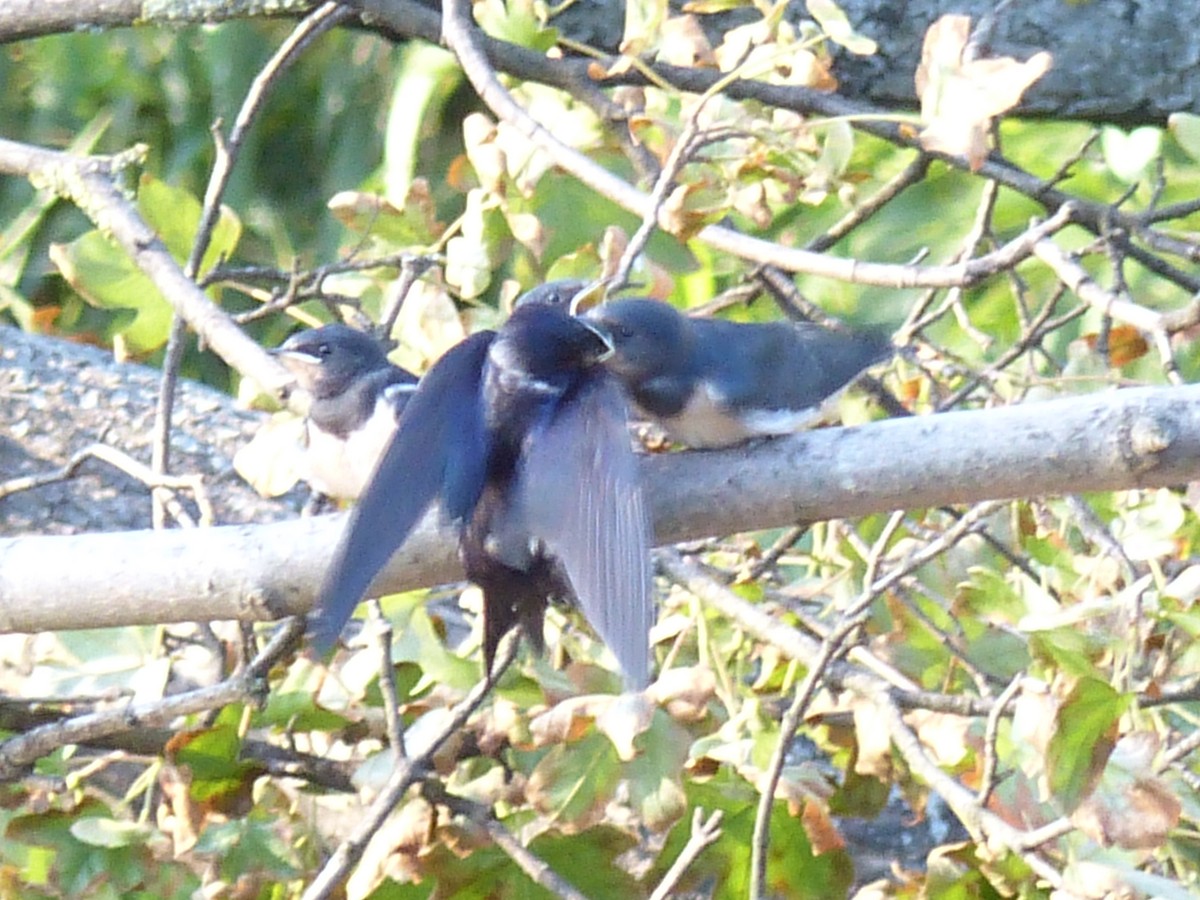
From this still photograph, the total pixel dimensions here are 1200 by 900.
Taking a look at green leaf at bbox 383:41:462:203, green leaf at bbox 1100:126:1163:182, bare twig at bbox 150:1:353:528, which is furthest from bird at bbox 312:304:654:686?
green leaf at bbox 383:41:462:203

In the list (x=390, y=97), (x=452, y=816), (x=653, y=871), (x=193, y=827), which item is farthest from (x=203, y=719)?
(x=390, y=97)

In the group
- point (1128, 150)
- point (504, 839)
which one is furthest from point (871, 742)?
point (1128, 150)

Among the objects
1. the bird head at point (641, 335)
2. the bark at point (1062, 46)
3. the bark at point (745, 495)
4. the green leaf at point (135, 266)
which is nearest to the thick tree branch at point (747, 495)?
the bark at point (745, 495)

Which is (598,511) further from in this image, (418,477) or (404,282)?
(404,282)

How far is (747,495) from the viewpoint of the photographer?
0.92 meters

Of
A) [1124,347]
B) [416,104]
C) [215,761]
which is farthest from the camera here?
[416,104]

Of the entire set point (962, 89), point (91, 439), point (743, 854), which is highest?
point (962, 89)

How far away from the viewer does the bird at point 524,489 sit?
84 centimetres

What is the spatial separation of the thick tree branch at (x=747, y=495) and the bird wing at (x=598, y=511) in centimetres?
6

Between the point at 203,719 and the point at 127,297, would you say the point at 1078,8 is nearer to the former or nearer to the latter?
the point at 127,297

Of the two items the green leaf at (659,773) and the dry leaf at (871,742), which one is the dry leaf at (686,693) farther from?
the dry leaf at (871,742)

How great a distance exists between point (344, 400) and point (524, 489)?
1.52ft

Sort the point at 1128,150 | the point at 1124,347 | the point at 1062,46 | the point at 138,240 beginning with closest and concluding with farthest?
the point at 138,240, the point at 1124,347, the point at 1062,46, the point at 1128,150

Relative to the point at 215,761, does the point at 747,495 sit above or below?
above
